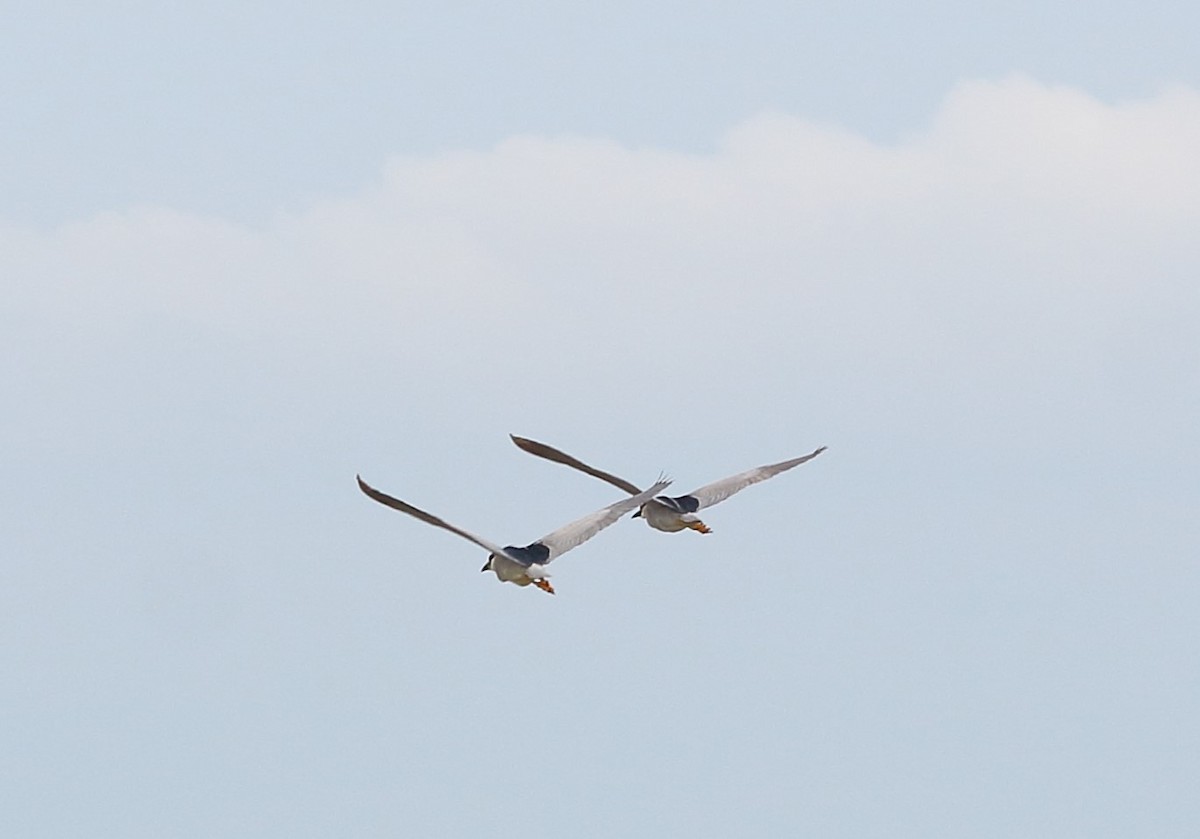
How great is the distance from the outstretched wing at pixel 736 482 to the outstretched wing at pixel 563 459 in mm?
1755

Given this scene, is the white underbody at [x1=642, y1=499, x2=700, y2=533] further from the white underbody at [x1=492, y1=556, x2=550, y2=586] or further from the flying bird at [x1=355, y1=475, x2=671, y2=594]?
the white underbody at [x1=492, y1=556, x2=550, y2=586]

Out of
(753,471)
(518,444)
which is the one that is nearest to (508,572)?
(518,444)

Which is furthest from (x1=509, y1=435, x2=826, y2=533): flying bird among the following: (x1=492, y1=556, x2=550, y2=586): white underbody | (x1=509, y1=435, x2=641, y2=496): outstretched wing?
(x1=492, y1=556, x2=550, y2=586): white underbody

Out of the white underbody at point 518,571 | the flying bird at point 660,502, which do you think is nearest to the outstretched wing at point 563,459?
the flying bird at point 660,502

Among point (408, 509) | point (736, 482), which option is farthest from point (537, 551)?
point (736, 482)

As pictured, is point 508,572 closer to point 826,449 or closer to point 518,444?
point 518,444

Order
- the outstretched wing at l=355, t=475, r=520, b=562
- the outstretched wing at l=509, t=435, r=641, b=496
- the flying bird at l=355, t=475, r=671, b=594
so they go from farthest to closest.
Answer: the outstretched wing at l=509, t=435, r=641, b=496 → the flying bird at l=355, t=475, r=671, b=594 → the outstretched wing at l=355, t=475, r=520, b=562

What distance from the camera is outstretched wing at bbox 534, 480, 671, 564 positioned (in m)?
43.8

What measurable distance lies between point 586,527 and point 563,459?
5438mm

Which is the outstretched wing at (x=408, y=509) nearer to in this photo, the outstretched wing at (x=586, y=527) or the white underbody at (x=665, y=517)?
the outstretched wing at (x=586, y=527)

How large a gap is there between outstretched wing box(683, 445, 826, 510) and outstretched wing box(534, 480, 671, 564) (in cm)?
346

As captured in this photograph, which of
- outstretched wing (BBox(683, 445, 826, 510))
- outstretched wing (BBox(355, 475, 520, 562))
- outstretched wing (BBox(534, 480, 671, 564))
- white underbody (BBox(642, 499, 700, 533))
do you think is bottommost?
outstretched wing (BBox(355, 475, 520, 562))

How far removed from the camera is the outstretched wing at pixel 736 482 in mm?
50469

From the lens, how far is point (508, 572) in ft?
142
